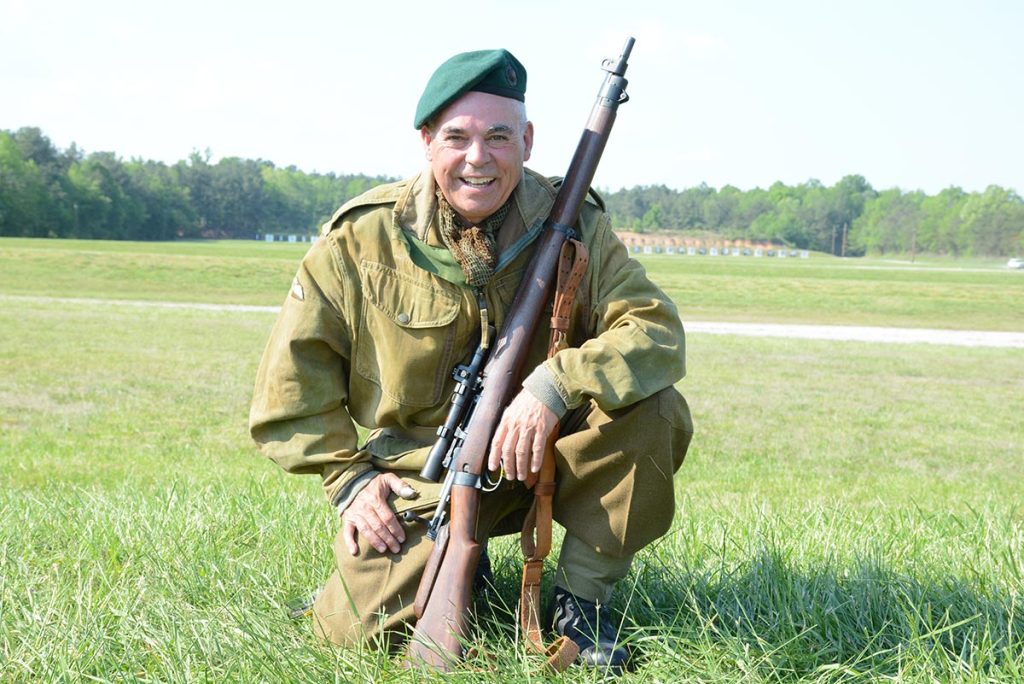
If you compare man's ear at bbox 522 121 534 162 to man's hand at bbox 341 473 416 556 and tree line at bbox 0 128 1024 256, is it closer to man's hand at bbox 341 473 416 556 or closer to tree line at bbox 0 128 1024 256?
man's hand at bbox 341 473 416 556

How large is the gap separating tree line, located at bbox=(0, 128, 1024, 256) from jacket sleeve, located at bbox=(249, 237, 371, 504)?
10501cm

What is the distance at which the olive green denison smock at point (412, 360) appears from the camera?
335 cm

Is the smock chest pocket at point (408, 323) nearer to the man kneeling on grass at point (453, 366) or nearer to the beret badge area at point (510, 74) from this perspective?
the man kneeling on grass at point (453, 366)

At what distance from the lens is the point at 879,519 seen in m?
4.98

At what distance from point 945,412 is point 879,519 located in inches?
312

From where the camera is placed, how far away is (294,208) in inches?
6934

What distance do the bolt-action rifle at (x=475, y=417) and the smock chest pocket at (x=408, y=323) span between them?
119 mm

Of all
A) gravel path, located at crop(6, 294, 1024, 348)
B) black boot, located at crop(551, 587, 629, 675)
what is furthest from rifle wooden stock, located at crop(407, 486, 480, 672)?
gravel path, located at crop(6, 294, 1024, 348)

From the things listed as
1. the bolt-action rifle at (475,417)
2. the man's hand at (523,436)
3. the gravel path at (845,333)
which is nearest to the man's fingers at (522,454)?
the man's hand at (523,436)

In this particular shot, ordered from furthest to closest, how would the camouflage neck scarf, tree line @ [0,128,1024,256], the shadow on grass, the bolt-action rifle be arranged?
tree line @ [0,128,1024,256] < the camouflage neck scarf < the bolt-action rifle < the shadow on grass

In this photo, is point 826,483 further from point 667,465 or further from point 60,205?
point 60,205

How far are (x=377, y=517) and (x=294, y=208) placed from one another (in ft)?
582

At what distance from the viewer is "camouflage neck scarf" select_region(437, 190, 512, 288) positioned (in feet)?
11.5

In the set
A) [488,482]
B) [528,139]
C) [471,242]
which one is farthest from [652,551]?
[528,139]
